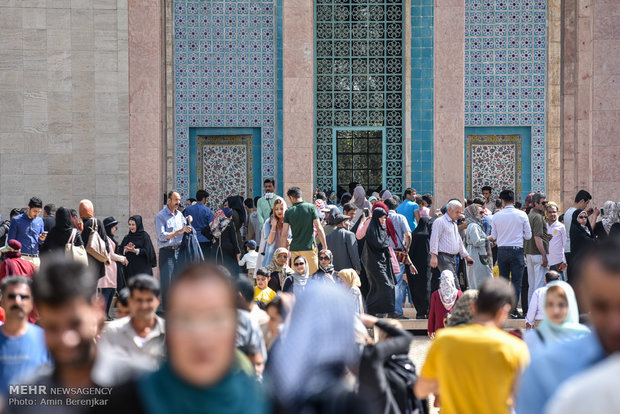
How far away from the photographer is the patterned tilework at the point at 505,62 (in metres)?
16.8

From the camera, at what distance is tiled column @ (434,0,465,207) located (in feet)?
48.0

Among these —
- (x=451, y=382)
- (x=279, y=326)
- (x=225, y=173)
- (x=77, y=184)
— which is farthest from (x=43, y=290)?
(x=225, y=173)

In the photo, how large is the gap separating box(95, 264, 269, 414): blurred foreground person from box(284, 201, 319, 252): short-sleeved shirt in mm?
8147

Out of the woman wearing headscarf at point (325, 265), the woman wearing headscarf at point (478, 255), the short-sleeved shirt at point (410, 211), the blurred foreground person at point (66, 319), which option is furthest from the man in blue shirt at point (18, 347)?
the short-sleeved shirt at point (410, 211)

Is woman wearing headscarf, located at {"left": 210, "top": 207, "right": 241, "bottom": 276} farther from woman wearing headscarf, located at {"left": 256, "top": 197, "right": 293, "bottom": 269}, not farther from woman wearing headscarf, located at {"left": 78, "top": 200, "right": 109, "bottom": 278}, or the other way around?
woman wearing headscarf, located at {"left": 78, "top": 200, "right": 109, "bottom": 278}

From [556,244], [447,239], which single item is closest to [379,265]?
[447,239]

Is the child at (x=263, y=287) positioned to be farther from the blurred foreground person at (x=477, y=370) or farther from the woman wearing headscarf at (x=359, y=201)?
the blurred foreground person at (x=477, y=370)

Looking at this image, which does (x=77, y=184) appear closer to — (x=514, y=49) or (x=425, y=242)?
(x=425, y=242)

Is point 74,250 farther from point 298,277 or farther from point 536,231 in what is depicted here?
point 536,231

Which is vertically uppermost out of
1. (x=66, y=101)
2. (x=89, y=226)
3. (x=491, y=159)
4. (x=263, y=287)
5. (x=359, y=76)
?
(x=359, y=76)

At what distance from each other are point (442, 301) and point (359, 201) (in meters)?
4.89

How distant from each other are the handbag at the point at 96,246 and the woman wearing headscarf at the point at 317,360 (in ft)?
25.6

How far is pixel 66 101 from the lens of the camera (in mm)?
14477

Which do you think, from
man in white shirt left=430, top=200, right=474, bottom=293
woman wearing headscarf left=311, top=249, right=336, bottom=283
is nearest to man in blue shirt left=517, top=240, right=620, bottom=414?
woman wearing headscarf left=311, top=249, right=336, bottom=283
